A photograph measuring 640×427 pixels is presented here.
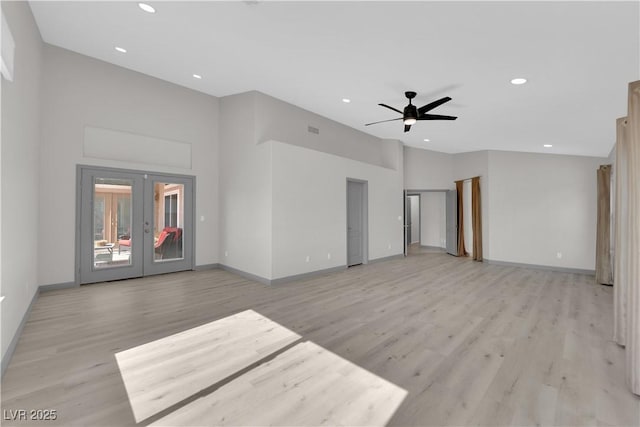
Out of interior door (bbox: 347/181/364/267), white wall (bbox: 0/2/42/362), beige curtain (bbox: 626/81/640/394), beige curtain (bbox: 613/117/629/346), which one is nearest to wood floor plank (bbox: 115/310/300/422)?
white wall (bbox: 0/2/42/362)

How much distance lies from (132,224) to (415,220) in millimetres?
10010

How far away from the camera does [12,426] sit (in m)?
1.80

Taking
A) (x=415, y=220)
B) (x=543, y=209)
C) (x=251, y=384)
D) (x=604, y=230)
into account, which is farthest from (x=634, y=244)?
(x=415, y=220)

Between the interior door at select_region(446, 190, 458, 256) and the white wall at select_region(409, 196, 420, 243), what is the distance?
7.28 ft

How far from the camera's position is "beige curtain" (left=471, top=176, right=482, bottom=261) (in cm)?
821

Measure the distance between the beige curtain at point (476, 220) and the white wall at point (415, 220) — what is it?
11.0 feet

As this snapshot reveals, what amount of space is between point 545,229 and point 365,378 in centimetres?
720

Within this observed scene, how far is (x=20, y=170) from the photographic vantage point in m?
3.16

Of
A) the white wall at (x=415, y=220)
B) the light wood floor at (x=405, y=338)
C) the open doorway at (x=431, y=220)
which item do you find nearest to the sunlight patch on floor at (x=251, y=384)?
the light wood floor at (x=405, y=338)

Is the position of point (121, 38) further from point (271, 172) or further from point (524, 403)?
point (524, 403)

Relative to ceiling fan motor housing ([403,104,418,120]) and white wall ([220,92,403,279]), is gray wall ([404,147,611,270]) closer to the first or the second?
white wall ([220,92,403,279])

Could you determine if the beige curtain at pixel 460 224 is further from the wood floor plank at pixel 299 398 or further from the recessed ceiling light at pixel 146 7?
the recessed ceiling light at pixel 146 7

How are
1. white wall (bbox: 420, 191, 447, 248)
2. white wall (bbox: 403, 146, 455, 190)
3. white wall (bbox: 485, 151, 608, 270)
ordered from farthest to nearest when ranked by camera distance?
white wall (bbox: 420, 191, 447, 248), white wall (bbox: 403, 146, 455, 190), white wall (bbox: 485, 151, 608, 270)

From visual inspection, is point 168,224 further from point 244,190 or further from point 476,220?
point 476,220
